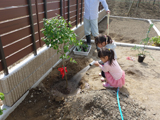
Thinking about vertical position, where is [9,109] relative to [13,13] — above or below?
below

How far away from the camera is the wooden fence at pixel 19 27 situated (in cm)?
221

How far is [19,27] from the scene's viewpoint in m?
2.53

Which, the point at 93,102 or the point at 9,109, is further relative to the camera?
the point at 93,102

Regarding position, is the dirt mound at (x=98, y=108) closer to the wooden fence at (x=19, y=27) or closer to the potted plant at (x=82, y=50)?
the wooden fence at (x=19, y=27)

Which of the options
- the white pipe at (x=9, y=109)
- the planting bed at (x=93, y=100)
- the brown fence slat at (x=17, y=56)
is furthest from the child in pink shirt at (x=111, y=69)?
the white pipe at (x=9, y=109)

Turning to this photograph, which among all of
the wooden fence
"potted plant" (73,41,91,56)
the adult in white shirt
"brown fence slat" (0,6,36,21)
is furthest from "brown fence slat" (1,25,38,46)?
the adult in white shirt

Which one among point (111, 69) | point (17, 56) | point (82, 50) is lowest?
point (82, 50)

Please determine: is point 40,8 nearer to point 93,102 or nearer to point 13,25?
point 13,25

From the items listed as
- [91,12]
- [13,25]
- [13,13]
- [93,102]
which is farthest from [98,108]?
[91,12]

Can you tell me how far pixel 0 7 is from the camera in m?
2.08

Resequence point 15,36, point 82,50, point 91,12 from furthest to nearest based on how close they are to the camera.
A: point 82,50 → point 91,12 → point 15,36

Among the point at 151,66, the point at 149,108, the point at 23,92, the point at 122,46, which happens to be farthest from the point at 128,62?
the point at 23,92

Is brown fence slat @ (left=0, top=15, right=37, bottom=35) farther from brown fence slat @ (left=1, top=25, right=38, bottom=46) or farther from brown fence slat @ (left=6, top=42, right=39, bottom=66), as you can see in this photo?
brown fence slat @ (left=6, top=42, right=39, bottom=66)

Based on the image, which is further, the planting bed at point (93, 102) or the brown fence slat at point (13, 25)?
the planting bed at point (93, 102)
